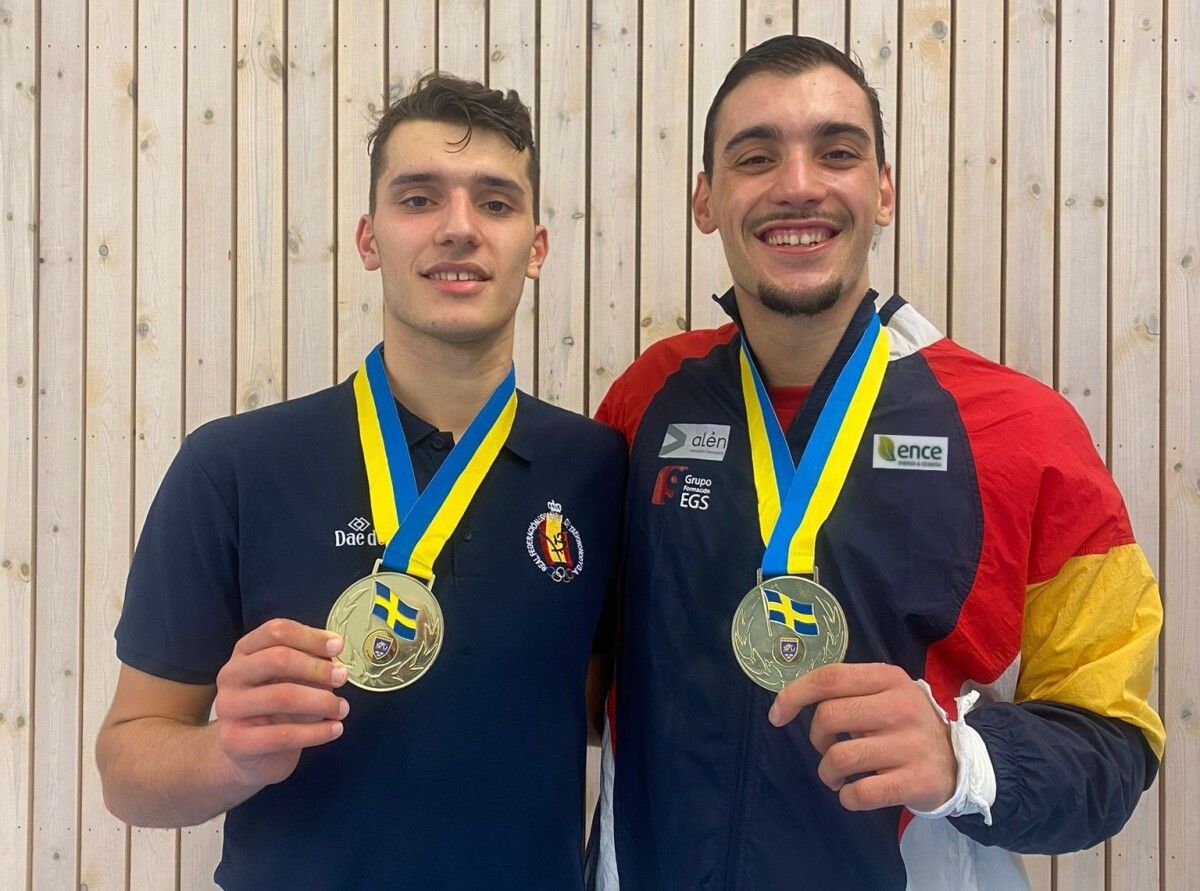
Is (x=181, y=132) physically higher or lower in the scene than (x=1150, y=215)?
higher

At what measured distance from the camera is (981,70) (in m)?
2.63

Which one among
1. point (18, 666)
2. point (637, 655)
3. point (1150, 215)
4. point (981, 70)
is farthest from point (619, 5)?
point (18, 666)

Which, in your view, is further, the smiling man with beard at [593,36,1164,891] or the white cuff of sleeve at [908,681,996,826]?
the smiling man with beard at [593,36,1164,891]

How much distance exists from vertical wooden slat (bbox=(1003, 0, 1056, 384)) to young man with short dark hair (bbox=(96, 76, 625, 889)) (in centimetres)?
162

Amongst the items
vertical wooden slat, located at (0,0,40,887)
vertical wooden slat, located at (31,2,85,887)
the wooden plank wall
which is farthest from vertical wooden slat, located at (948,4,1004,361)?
vertical wooden slat, located at (0,0,40,887)

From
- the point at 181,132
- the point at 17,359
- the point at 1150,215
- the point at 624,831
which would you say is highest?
the point at 181,132

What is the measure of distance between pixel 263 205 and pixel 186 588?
1577 millimetres

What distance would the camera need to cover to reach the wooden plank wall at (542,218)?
2.62m

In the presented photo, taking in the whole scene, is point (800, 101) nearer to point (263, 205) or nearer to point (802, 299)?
point (802, 299)

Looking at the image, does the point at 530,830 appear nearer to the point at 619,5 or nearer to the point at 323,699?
the point at 323,699

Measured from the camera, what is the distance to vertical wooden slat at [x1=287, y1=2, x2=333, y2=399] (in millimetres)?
2697

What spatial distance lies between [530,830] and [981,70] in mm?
2405

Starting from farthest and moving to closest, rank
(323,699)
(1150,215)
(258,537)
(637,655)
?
(1150,215)
(637,655)
(258,537)
(323,699)

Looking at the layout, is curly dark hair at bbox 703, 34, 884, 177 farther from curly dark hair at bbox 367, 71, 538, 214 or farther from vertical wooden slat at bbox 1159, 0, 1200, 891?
vertical wooden slat at bbox 1159, 0, 1200, 891
